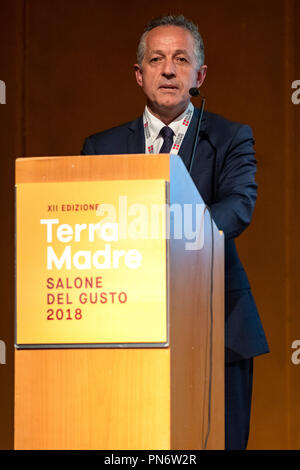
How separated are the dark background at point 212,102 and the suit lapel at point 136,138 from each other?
1.38 meters

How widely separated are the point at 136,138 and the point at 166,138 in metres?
0.11

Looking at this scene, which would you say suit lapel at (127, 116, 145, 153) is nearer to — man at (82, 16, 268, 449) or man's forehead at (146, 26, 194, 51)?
man at (82, 16, 268, 449)

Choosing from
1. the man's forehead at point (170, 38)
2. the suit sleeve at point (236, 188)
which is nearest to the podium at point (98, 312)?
the suit sleeve at point (236, 188)

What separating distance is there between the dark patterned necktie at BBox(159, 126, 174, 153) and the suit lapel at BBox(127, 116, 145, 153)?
0.21 feet

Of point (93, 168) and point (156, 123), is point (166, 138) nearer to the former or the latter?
point (156, 123)

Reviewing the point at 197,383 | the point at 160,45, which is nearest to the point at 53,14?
the point at 160,45

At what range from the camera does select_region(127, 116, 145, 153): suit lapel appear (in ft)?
7.97

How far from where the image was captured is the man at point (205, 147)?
229 centimetres

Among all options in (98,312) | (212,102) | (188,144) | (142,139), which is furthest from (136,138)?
(212,102)

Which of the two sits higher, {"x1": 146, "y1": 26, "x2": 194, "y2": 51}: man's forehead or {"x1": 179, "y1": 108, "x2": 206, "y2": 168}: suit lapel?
{"x1": 146, "y1": 26, "x2": 194, "y2": 51}: man's forehead

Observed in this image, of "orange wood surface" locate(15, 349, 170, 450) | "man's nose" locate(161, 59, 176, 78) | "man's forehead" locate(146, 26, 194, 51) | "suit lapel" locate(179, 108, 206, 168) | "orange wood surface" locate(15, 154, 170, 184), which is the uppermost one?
"man's forehead" locate(146, 26, 194, 51)

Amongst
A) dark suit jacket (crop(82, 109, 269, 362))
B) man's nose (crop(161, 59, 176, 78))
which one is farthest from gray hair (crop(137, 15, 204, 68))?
dark suit jacket (crop(82, 109, 269, 362))

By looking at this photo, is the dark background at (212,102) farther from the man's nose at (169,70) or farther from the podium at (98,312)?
the podium at (98,312)

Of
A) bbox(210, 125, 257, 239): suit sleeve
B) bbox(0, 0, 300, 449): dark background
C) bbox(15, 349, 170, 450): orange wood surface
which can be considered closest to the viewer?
bbox(15, 349, 170, 450): orange wood surface
